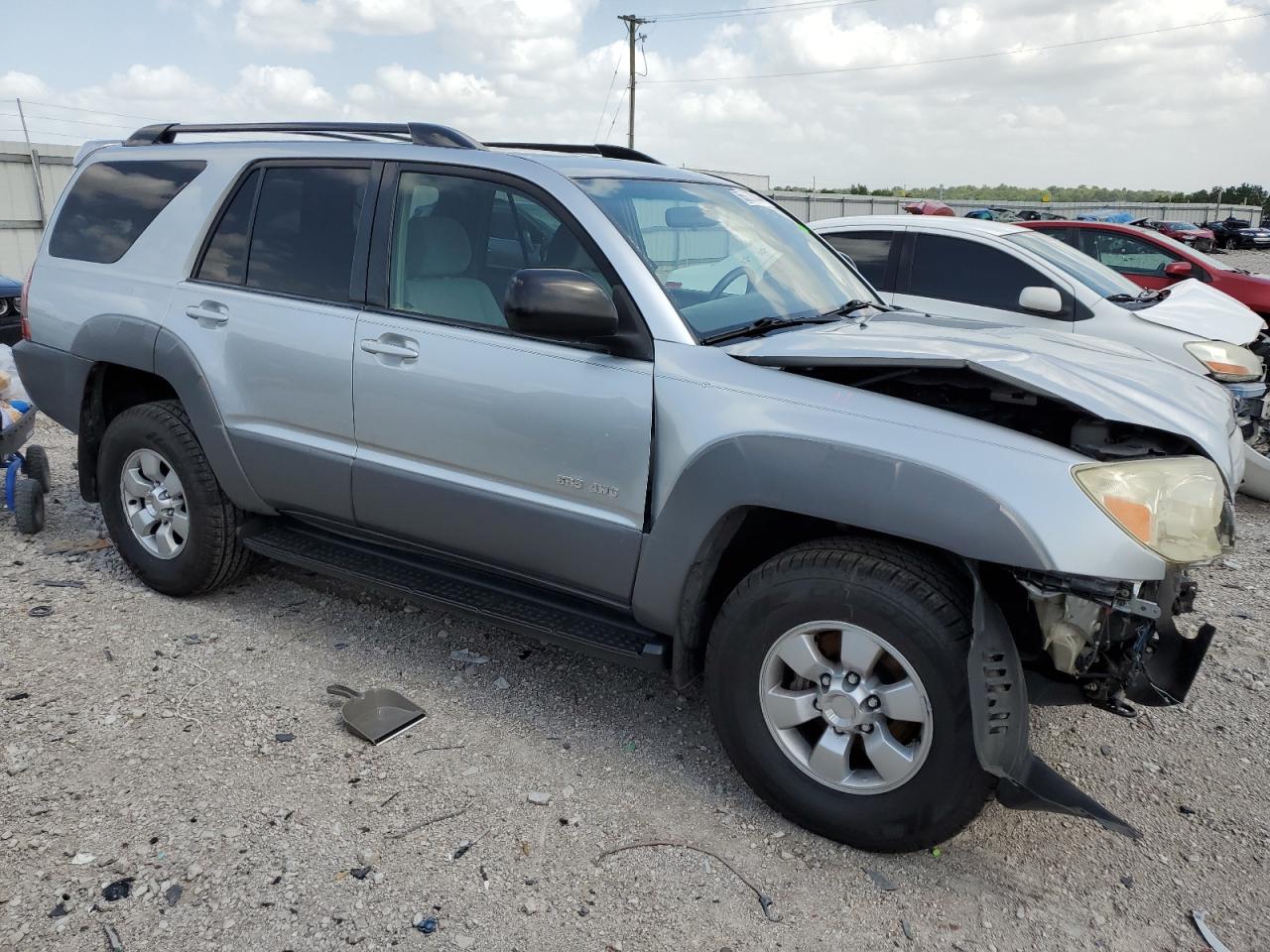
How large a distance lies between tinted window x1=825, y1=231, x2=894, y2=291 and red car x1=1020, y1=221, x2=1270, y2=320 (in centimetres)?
303

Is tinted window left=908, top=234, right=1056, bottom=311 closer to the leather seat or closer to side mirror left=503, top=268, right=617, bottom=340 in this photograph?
the leather seat

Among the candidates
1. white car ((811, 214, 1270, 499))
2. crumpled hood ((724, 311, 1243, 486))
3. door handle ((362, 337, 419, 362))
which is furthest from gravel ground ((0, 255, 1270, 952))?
white car ((811, 214, 1270, 499))

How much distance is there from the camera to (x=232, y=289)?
4.00m

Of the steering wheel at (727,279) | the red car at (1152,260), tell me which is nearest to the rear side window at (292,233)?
the steering wheel at (727,279)

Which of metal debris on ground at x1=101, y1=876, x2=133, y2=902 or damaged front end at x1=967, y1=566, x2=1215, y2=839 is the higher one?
damaged front end at x1=967, y1=566, x2=1215, y2=839

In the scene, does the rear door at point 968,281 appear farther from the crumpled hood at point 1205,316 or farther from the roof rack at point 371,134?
the roof rack at point 371,134

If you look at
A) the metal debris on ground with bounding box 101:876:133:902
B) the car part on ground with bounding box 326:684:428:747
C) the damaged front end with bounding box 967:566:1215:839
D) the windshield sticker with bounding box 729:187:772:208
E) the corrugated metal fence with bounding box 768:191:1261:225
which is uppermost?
the corrugated metal fence with bounding box 768:191:1261:225

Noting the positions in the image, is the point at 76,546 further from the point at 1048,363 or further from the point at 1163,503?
the point at 1163,503

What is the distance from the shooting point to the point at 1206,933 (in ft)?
8.35

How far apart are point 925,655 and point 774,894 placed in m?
0.79

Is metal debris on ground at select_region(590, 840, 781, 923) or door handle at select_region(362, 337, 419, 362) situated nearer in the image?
metal debris on ground at select_region(590, 840, 781, 923)

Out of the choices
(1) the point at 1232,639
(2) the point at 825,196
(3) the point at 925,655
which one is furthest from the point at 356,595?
(2) the point at 825,196

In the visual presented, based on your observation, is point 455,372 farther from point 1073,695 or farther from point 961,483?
point 1073,695

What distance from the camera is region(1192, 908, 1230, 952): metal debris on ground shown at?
98.6 inches
